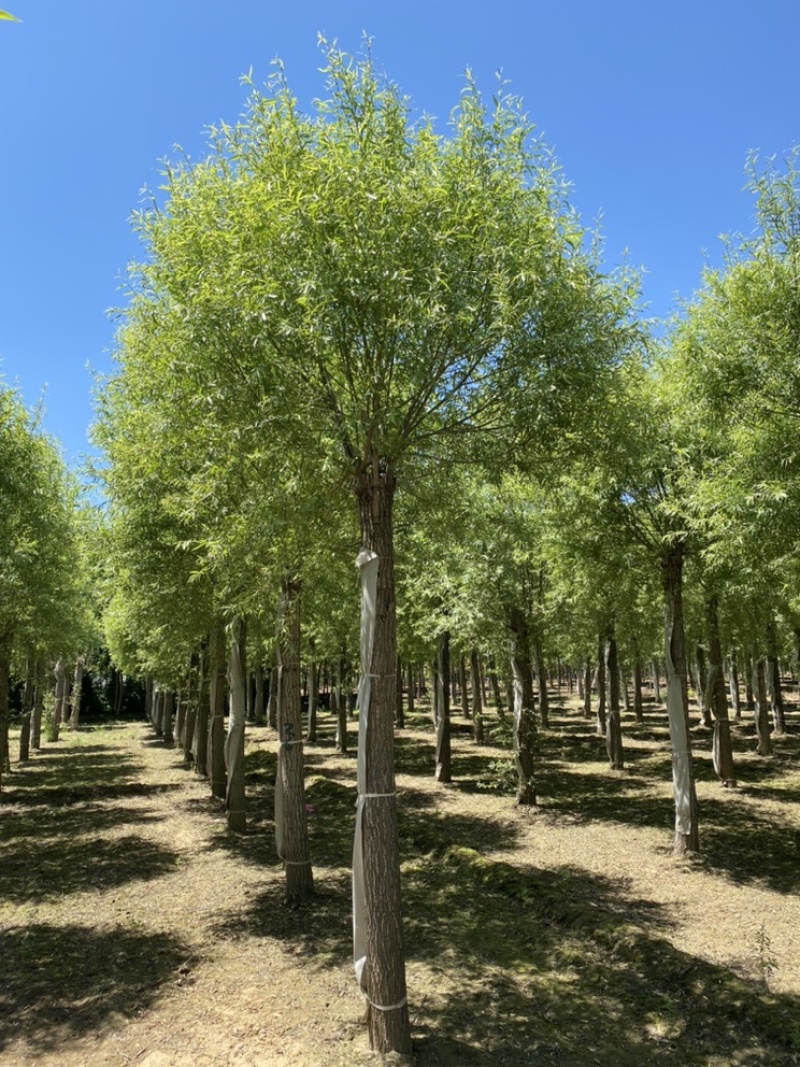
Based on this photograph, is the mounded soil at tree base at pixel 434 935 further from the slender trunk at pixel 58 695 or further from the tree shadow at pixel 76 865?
the slender trunk at pixel 58 695

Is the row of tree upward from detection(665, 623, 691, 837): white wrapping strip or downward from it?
upward

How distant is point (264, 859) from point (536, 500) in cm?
817

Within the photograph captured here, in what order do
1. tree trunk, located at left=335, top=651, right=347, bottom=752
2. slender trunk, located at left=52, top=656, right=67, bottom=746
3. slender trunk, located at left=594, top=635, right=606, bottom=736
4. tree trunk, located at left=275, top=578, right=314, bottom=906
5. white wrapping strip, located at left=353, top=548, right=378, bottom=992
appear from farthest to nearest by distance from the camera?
slender trunk, located at left=52, top=656, right=67, bottom=746 → tree trunk, located at left=335, top=651, right=347, bottom=752 → slender trunk, located at left=594, top=635, right=606, bottom=736 → tree trunk, located at left=275, top=578, right=314, bottom=906 → white wrapping strip, located at left=353, top=548, right=378, bottom=992

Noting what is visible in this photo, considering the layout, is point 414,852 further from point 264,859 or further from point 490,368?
point 490,368

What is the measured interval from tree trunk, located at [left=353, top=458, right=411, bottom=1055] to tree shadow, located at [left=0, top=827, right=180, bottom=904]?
6.19m

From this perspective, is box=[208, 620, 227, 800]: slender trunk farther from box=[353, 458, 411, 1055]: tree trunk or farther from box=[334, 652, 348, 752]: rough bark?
box=[353, 458, 411, 1055]: tree trunk

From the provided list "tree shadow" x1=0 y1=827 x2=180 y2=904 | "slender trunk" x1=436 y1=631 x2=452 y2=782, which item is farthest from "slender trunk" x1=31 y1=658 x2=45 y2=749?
"slender trunk" x1=436 y1=631 x2=452 y2=782

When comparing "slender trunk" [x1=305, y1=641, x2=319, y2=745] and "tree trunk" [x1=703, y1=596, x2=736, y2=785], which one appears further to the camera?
"slender trunk" [x1=305, y1=641, x2=319, y2=745]

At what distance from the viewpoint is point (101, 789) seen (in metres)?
18.2

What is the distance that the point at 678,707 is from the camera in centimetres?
1138

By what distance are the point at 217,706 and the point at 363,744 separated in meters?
10.3

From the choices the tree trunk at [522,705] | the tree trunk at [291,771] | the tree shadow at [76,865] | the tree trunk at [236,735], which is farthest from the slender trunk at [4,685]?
the tree trunk at [522,705]

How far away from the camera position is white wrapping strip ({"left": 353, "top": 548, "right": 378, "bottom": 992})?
17.5ft

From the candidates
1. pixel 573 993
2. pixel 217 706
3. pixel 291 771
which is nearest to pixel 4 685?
pixel 217 706
